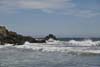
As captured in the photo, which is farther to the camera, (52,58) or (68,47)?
(68,47)

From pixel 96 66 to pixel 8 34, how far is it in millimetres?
49180

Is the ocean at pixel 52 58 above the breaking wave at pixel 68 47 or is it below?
below

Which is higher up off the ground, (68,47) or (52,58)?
(68,47)

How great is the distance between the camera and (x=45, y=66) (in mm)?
24484

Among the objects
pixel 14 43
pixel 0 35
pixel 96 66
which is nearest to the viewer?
pixel 96 66

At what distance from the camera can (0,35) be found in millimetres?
67938

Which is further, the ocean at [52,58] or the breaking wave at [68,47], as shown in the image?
the breaking wave at [68,47]

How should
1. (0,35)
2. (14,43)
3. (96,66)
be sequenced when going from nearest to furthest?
1. (96,66)
2. (14,43)
3. (0,35)

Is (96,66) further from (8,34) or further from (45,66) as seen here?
(8,34)

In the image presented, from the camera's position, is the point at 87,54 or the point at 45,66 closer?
the point at 45,66

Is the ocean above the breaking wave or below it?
below

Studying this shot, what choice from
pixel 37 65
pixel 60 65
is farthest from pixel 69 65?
pixel 37 65

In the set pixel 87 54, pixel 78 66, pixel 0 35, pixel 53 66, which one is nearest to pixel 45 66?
pixel 53 66

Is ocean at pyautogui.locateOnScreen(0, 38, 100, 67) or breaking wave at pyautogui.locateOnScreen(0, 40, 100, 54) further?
breaking wave at pyautogui.locateOnScreen(0, 40, 100, 54)
